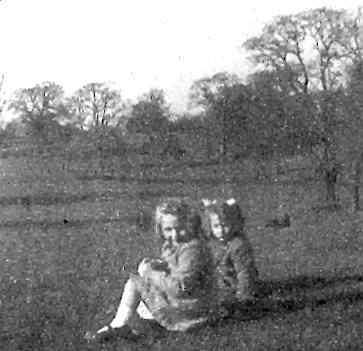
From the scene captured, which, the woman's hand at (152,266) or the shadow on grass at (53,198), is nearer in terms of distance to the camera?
the woman's hand at (152,266)

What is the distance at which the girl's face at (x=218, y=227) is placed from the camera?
28.4 ft

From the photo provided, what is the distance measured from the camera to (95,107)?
3048 centimetres

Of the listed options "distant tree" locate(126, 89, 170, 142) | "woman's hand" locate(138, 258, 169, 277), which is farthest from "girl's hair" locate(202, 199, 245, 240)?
"distant tree" locate(126, 89, 170, 142)

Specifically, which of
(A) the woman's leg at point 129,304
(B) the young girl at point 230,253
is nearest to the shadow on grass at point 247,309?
(B) the young girl at point 230,253

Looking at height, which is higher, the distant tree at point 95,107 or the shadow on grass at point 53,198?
the distant tree at point 95,107

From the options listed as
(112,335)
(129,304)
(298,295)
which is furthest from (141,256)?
(112,335)

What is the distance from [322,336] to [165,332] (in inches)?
68.5

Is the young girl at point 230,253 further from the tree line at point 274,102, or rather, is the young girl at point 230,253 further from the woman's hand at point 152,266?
the tree line at point 274,102

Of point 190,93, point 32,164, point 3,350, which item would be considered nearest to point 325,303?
point 3,350

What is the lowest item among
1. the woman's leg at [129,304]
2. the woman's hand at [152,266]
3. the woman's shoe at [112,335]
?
the woman's shoe at [112,335]

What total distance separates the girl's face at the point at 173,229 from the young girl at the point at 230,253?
0.81 metres

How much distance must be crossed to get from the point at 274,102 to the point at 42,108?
10.4 m

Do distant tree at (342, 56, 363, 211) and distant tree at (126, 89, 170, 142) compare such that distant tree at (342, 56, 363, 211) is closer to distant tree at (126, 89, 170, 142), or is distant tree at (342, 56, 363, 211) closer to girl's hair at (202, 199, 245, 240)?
distant tree at (126, 89, 170, 142)

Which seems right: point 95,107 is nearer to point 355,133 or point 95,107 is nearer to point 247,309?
point 355,133
